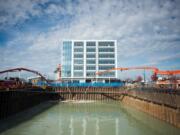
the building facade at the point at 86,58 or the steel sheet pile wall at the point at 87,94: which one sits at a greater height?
the building facade at the point at 86,58

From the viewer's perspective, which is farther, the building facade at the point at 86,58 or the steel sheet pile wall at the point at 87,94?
the building facade at the point at 86,58

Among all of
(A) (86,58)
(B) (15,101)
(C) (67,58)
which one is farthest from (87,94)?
(C) (67,58)

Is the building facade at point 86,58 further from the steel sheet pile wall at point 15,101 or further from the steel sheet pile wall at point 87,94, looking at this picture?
the steel sheet pile wall at point 15,101

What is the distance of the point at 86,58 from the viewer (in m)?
96.9

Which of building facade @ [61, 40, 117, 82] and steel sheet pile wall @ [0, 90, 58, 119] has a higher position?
building facade @ [61, 40, 117, 82]

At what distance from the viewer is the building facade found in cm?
9531

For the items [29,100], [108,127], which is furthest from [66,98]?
[108,127]

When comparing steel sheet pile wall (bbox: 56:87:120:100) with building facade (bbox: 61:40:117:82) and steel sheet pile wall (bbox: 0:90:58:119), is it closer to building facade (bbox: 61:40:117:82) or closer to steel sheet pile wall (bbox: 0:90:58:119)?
steel sheet pile wall (bbox: 0:90:58:119)

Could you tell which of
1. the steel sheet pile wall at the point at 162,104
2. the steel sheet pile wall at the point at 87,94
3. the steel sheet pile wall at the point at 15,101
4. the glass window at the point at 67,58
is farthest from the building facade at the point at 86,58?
the steel sheet pile wall at the point at 162,104

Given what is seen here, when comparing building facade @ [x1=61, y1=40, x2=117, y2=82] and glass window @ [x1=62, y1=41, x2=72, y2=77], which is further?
glass window @ [x1=62, y1=41, x2=72, y2=77]

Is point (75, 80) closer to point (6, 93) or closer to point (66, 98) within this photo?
point (66, 98)

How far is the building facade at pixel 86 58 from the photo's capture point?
313 ft

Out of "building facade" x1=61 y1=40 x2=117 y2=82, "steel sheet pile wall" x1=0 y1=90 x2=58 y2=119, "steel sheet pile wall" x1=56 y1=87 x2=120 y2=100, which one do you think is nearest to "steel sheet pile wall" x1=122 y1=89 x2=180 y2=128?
"steel sheet pile wall" x1=0 y1=90 x2=58 y2=119

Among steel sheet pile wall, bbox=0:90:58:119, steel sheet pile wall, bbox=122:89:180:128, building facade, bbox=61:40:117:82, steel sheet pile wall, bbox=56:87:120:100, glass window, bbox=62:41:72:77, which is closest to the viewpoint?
steel sheet pile wall, bbox=122:89:180:128
